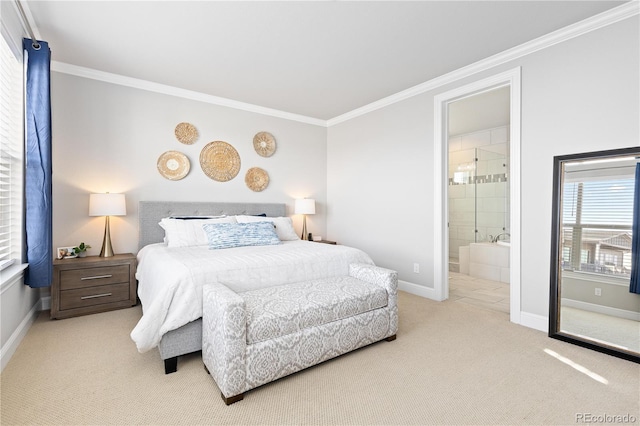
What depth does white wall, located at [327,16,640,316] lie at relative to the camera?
239 cm

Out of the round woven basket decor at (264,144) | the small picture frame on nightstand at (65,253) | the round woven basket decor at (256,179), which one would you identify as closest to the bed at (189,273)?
the small picture frame on nightstand at (65,253)

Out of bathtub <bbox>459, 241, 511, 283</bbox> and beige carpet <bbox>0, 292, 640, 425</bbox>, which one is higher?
bathtub <bbox>459, 241, 511, 283</bbox>

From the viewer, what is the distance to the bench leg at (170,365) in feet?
6.62

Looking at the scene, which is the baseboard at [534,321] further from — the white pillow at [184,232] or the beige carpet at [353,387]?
the white pillow at [184,232]

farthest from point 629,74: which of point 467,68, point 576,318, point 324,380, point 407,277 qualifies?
point 324,380

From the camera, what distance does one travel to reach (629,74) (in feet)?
7.65

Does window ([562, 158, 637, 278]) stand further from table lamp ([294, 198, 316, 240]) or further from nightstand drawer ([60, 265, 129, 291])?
nightstand drawer ([60, 265, 129, 291])

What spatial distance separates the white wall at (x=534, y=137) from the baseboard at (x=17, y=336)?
3719 millimetres

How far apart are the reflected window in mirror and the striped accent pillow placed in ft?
Answer: 8.71

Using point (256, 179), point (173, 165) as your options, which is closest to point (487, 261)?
point (256, 179)

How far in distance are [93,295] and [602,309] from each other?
14.8 feet

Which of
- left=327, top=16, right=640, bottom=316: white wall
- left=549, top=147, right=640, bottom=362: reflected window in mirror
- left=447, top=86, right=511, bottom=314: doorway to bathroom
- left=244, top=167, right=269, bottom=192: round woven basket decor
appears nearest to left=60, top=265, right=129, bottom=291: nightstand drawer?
left=244, top=167, right=269, bottom=192: round woven basket decor

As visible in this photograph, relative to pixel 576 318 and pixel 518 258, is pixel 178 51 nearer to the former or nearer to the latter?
pixel 518 258

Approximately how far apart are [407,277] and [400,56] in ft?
8.45
